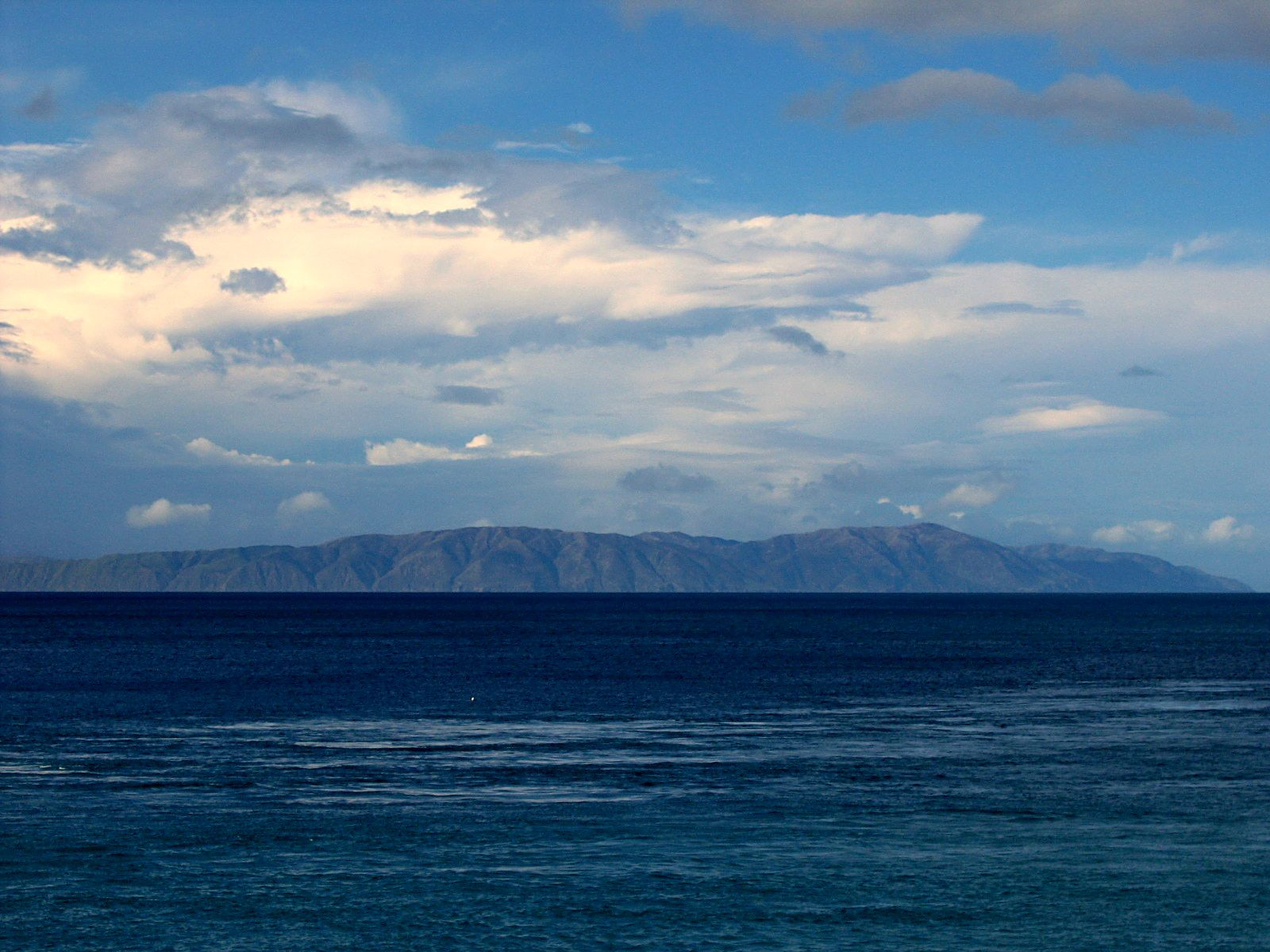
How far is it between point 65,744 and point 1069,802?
46.1 meters

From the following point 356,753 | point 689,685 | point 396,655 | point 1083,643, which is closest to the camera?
point 356,753

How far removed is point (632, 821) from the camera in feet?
146

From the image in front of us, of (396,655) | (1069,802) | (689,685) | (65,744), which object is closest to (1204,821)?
(1069,802)

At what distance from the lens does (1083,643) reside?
174000 mm

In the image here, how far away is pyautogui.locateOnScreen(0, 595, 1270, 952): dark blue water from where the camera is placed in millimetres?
33688

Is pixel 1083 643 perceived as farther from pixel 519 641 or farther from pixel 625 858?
pixel 625 858

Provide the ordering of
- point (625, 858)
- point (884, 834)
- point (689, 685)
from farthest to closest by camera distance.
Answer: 1. point (689, 685)
2. point (884, 834)
3. point (625, 858)

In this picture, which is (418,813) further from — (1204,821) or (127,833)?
(1204,821)

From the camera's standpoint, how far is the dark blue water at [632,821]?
111 ft

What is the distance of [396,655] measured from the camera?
143375mm

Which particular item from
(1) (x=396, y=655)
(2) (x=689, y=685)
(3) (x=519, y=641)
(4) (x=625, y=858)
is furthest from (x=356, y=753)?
(3) (x=519, y=641)

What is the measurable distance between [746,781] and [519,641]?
12683 cm

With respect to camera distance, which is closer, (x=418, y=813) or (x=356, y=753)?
(x=418, y=813)

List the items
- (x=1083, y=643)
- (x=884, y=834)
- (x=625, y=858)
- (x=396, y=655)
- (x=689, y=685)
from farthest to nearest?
(x=1083, y=643), (x=396, y=655), (x=689, y=685), (x=884, y=834), (x=625, y=858)
